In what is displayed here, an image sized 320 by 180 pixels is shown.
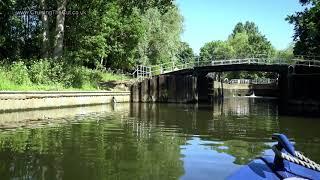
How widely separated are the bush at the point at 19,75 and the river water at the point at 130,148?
22.7 ft

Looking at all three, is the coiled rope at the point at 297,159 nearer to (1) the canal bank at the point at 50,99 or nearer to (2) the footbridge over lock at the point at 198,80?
(1) the canal bank at the point at 50,99

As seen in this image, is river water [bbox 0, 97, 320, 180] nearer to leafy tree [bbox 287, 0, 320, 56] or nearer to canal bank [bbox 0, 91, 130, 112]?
canal bank [bbox 0, 91, 130, 112]

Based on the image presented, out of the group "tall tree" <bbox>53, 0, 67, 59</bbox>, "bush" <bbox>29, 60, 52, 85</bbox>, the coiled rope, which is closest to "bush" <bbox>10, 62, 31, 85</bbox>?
"bush" <bbox>29, 60, 52, 85</bbox>

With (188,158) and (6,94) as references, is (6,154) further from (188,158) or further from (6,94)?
(6,94)

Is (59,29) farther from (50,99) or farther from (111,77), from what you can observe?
(111,77)

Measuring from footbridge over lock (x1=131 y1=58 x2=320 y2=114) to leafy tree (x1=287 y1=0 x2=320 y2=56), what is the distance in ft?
11.4

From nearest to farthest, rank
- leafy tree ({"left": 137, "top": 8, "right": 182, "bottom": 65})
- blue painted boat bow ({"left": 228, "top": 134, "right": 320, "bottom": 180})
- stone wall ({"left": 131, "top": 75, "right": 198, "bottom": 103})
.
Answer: blue painted boat bow ({"left": 228, "top": 134, "right": 320, "bottom": 180})
stone wall ({"left": 131, "top": 75, "right": 198, "bottom": 103})
leafy tree ({"left": 137, "top": 8, "right": 182, "bottom": 65})

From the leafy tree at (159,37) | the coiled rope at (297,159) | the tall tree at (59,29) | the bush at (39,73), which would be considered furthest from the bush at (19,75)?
the coiled rope at (297,159)

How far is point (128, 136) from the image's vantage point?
16016 millimetres

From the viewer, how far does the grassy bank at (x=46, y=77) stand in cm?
2707

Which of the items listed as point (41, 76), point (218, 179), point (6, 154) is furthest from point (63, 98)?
point (218, 179)

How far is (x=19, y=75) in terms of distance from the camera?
28031mm

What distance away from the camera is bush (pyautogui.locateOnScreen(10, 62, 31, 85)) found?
90.5 ft

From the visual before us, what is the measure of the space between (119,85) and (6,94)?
20766 mm
